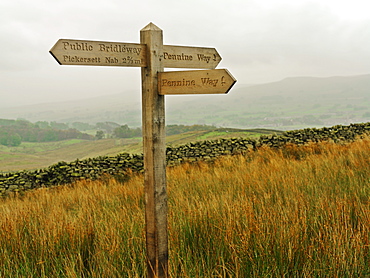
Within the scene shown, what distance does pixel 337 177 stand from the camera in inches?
218

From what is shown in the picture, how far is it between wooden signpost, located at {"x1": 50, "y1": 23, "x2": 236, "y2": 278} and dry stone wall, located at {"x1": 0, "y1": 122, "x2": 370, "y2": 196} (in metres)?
6.77

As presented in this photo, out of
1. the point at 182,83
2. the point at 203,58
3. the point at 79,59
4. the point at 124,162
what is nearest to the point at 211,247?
the point at 182,83

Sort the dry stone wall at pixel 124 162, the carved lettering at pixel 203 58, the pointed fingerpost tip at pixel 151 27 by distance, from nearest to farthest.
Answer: the pointed fingerpost tip at pixel 151 27 < the carved lettering at pixel 203 58 < the dry stone wall at pixel 124 162

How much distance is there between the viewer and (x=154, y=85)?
2543mm

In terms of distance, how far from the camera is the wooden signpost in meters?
2.37

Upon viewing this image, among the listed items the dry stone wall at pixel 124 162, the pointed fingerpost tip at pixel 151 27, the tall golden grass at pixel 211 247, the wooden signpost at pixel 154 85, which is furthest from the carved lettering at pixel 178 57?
the dry stone wall at pixel 124 162

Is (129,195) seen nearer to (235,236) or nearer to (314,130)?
(235,236)

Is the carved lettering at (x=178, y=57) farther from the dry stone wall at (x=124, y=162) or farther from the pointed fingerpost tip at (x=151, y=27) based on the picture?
the dry stone wall at (x=124, y=162)

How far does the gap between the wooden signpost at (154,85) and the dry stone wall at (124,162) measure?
22.2 feet

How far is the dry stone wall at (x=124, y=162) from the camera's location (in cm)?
943

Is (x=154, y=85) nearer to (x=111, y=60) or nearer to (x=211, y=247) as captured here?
(x=111, y=60)

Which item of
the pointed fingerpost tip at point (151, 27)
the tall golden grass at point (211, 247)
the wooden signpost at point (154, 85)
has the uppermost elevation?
the pointed fingerpost tip at point (151, 27)

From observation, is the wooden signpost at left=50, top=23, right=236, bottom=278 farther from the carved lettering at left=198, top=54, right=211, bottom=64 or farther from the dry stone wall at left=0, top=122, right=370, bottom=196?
the dry stone wall at left=0, top=122, right=370, bottom=196

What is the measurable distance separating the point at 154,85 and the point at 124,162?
7571 millimetres
